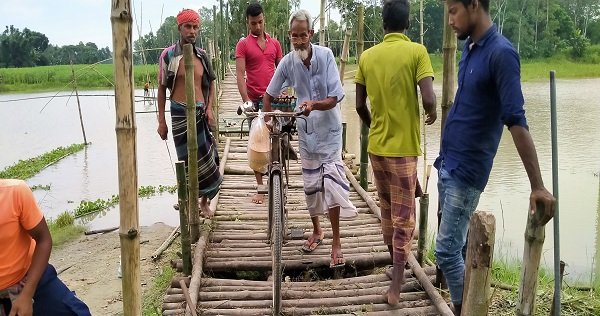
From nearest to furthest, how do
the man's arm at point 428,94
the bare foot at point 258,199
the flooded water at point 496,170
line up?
the man's arm at point 428,94
the bare foot at point 258,199
the flooded water at point 496,170

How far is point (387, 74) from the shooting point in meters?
2.75

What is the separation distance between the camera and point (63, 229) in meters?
6.69

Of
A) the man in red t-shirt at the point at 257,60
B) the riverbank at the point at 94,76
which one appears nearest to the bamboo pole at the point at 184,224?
the man in red t-shirt at the point at 257,60

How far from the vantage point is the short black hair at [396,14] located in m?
2.74

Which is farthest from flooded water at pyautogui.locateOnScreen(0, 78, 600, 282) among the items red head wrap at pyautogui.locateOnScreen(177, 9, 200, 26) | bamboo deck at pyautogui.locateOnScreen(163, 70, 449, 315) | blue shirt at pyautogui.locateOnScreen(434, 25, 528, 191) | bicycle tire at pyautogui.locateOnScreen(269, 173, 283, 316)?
blue shirt at pyautogui.locateOnScreen(434, 25, 528, 191)

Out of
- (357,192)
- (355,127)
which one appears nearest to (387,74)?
(357,192)

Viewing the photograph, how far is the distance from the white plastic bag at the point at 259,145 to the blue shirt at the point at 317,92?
0.23 m

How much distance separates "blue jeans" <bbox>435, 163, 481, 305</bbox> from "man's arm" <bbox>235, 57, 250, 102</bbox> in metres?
2.44

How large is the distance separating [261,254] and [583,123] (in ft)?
36.1

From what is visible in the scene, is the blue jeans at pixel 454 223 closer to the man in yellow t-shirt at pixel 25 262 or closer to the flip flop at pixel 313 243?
the flip flop at pixel 313 243

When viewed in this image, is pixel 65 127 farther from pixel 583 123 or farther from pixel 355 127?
pixel 583 123

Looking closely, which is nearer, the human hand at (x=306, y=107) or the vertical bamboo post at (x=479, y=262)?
the vertical bamboo post at (x=479, y=262)

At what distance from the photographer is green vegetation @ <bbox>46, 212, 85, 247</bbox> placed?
6.32 metres

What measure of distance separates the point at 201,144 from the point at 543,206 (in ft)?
9.64
